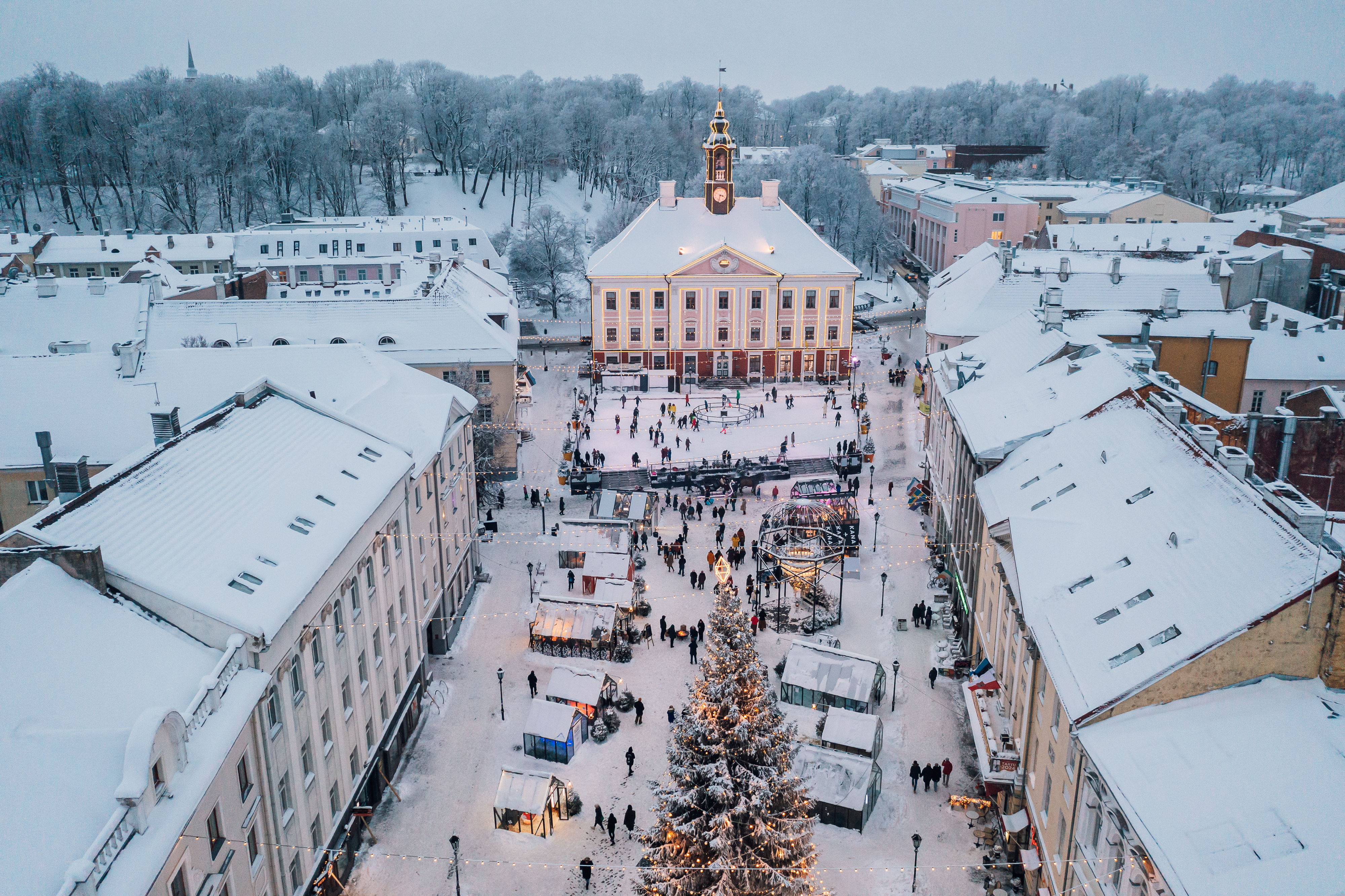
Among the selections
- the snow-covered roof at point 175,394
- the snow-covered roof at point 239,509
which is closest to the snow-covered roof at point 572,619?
the snow-covered roof at point 175,394

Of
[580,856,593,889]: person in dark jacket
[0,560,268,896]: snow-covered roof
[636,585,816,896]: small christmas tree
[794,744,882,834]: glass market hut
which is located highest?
[0,560,268,896]: snow-covered roof

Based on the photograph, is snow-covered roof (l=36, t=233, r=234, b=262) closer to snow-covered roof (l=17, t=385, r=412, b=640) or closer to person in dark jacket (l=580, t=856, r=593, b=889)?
snow-covered roof (l=17, t=385, r=412, b=640)

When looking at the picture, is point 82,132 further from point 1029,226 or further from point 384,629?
point 384,629

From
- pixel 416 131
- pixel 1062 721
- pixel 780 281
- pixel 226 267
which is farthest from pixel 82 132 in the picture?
pixel 1062 721

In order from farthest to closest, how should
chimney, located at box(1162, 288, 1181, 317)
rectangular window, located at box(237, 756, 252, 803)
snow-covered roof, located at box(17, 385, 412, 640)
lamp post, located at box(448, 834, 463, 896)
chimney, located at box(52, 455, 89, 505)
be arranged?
1. chimney, located at box(1162, 288, 1181, 317)
2. lamp post, located at box(448, 834, 463, 896)
3. chimney, located at box(52, 455, 89, 505)
4. snow-covered roof, located at box(17, 385, 412, 640)
5. rectangular window, located at box(237, 756, 252, 803)

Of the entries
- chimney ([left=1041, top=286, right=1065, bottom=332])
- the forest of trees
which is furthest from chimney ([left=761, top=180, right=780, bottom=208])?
chimney ([left=1041, top=286, right=1065, bottom=332])

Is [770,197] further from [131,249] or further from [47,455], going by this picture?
[47,455]

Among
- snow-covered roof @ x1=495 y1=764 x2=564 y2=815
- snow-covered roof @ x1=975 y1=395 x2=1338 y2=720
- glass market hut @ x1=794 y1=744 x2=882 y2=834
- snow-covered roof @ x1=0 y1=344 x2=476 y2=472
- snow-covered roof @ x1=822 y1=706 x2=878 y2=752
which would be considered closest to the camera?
snow-covered roof @ x1=975 y1=395 x2=1338 y2=720
